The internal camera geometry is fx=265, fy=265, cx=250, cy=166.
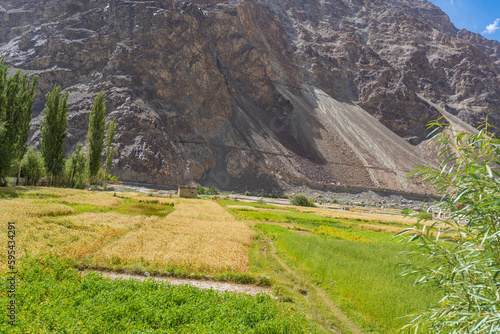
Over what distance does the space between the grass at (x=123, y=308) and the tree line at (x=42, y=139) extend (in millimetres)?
23512

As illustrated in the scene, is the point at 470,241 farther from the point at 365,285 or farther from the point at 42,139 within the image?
the point at 42,139

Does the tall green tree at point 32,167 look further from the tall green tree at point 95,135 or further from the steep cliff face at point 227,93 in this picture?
the steep cliff face at point 227,93

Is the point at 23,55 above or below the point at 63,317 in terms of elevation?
above

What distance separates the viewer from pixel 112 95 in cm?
8094

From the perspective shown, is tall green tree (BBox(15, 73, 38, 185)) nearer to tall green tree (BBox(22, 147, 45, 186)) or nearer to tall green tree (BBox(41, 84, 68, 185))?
tall green tree (BBox(41, 84, 68, 185))

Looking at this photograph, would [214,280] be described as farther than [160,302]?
Yes

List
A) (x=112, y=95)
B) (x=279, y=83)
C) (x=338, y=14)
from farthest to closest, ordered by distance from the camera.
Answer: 1. (x=338, y=14)
2. (x=279, y=83)
3. (x=112, y=95)

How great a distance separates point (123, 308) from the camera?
217 inches

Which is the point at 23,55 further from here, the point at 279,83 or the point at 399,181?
the point at 399,181

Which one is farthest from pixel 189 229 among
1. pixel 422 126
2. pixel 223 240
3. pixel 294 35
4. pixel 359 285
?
pixel 294 35

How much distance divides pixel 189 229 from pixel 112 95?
259ft

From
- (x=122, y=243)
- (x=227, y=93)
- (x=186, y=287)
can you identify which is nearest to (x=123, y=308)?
(x=186, y=287)

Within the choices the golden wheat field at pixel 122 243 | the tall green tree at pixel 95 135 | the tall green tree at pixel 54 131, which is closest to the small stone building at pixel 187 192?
the tall green tree at pixel 95 135

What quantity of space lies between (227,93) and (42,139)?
7380 centimetres
